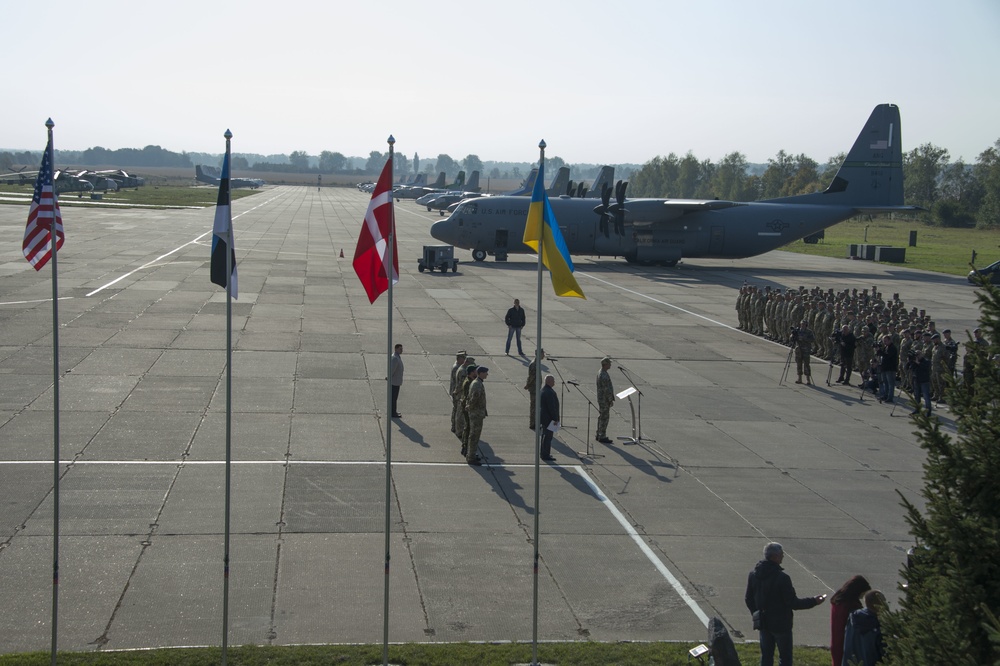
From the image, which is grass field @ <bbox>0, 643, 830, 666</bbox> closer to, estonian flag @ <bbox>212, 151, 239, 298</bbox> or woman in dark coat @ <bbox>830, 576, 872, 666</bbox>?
woman in dark coat @ <bbox>830, 576, 872, 666</bbox>

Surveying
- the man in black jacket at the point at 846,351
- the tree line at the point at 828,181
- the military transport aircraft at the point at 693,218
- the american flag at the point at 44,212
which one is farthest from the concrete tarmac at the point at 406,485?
the tree line at the point at 828,181

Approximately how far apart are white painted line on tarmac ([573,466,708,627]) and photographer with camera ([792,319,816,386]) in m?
9.45

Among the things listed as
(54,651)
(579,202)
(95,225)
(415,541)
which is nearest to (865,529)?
(415,541)

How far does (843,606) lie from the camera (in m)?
8.32

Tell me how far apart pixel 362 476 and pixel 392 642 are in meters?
5.30

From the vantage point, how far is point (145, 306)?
3052 centimetres

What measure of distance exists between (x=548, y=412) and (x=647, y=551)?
13.0 ft

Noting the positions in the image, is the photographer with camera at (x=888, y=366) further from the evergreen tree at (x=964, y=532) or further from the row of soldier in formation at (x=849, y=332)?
the evergreen tree at (x=964, y=532)

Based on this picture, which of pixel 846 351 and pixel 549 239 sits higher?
Answer: pixel 549 239

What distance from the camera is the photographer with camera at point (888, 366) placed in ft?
68.7

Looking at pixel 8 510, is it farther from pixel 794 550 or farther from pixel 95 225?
pixel 95 225

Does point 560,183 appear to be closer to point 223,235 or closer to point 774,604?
point 223,235

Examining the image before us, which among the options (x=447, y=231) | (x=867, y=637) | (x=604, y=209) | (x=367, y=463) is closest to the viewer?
(x=867, y=637)

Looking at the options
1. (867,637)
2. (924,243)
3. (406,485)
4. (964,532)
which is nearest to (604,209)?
(406,485)
